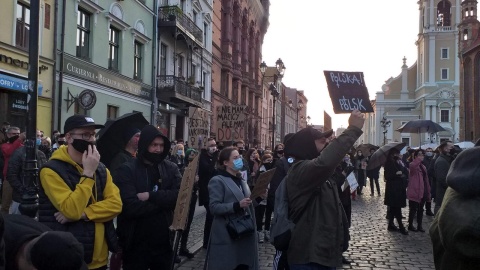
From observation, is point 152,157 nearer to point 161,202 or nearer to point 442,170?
point 161,202

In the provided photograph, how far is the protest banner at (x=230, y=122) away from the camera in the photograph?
1283 centimetres

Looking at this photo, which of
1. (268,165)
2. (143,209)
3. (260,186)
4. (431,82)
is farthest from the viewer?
(431,82)

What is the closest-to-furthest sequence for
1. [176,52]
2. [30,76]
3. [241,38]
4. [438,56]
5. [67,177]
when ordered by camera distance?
[67,177] < [30,76] < [176,52] < [241,38] < [438,56]

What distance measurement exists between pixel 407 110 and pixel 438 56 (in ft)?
41.7

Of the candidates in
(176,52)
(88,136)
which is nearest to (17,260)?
(88,136)

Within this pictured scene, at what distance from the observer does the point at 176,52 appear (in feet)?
92.2

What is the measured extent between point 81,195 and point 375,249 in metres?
6.78

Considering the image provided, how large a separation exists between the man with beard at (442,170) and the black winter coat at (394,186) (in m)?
0.77

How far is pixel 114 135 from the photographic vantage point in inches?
240

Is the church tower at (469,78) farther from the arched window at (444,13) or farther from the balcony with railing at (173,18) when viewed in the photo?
the balcony with railing at (173,18)

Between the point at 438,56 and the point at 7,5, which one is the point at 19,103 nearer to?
the point at 7,5

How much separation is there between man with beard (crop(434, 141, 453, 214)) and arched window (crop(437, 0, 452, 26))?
3225 inches

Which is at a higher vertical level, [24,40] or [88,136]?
[24,40]

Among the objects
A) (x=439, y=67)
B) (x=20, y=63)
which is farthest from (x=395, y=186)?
(x=439, y=67)
